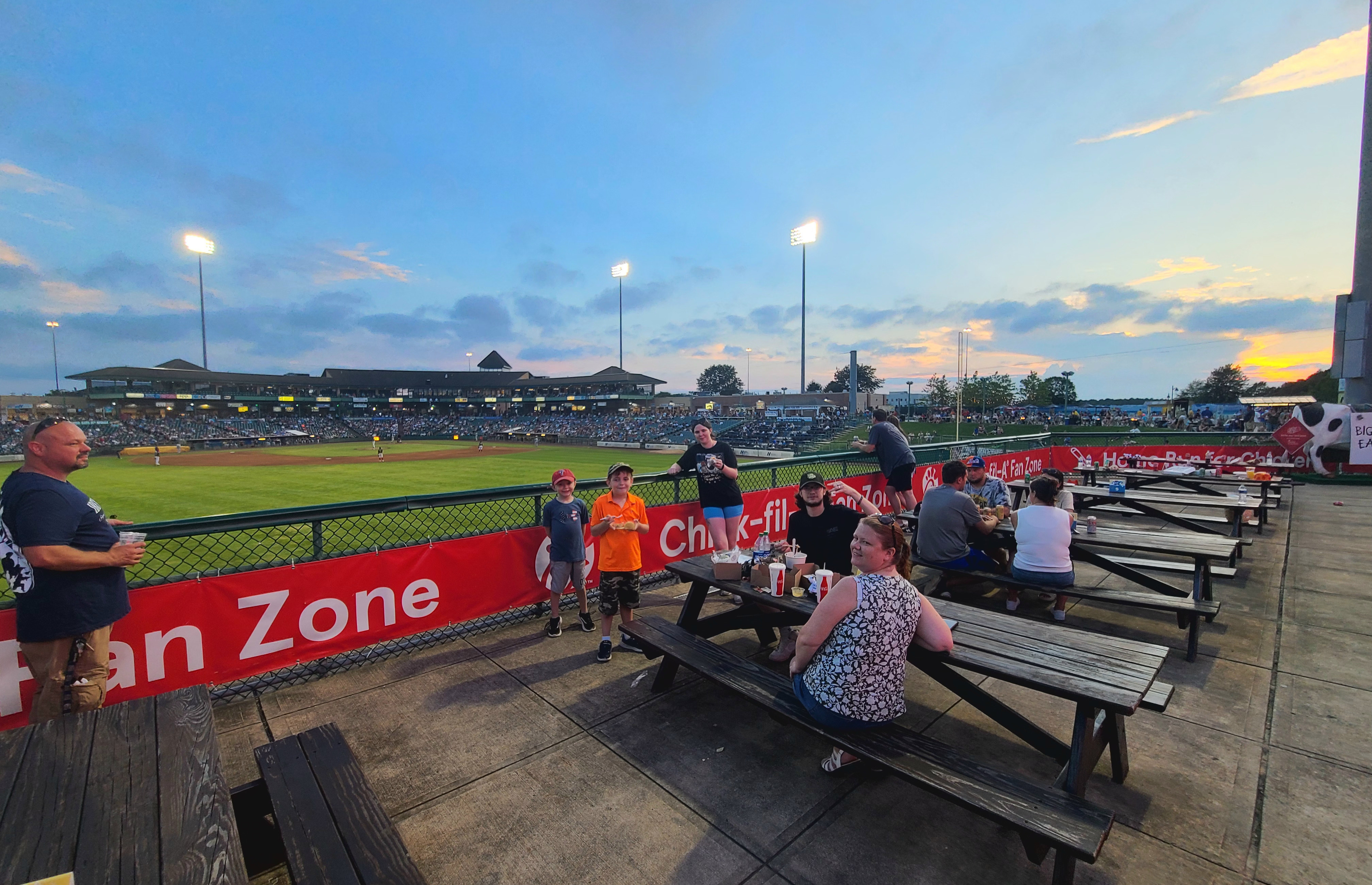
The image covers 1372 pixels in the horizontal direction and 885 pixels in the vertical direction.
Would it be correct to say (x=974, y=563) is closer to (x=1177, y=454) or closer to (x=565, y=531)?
(x=565, y=531)

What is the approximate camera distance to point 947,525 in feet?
19.5

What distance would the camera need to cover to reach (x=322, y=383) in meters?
96.2

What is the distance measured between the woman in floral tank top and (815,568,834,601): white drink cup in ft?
2.77

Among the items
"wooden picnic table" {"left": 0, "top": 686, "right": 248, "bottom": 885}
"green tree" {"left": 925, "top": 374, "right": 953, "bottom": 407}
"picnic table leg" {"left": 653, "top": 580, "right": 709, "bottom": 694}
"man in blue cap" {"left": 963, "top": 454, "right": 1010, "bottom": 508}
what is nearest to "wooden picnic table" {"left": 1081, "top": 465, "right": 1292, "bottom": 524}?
"man in blue cap" {"left": 963, "top": 454, "right": 1010, "bottom": 508}

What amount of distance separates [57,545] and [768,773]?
4.28 metres

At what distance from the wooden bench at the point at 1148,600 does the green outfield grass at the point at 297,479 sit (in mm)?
10913

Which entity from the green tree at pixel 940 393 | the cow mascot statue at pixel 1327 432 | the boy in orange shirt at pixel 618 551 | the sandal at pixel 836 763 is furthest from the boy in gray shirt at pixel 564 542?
the green tree at pixel 940 393

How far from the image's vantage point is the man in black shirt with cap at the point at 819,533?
4.72 metres

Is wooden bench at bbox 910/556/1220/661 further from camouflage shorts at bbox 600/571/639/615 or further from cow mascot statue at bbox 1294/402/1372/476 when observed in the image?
cow mascot statue at bbox 1294/402/1372/476

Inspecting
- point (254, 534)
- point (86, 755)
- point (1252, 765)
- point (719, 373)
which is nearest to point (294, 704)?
point (86, 755)

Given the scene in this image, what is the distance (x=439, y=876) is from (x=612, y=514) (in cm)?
289

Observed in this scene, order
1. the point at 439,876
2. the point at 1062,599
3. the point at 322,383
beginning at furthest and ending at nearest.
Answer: the point at 322,383 < the point at 1062,599 < the point at 439,876

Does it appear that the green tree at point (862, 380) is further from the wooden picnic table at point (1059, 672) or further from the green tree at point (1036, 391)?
the wooden picnic table at point (1059, 672)

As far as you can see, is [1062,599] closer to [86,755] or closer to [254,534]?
[86,755]
